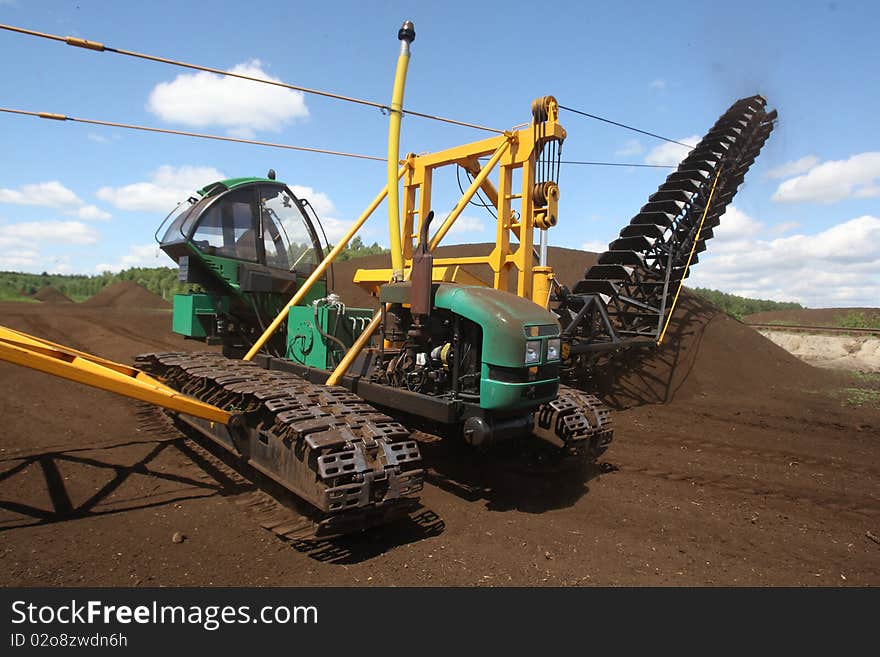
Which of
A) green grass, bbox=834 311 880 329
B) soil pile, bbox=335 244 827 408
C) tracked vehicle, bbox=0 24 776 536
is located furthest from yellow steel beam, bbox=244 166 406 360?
green grass, bbox=834 311 880 329

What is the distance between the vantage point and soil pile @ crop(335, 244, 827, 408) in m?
10.7

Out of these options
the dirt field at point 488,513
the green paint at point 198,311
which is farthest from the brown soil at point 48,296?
the green paint at point 198,311

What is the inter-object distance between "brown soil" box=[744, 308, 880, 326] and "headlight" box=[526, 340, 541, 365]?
23.6 m

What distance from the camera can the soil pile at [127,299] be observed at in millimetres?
31500

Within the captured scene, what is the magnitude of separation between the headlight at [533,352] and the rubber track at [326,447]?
1.15m

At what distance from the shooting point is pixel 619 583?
3441mm

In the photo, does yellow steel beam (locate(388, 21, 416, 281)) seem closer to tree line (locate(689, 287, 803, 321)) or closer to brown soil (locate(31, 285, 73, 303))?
tree line (locate(689, 287, 803, 321))

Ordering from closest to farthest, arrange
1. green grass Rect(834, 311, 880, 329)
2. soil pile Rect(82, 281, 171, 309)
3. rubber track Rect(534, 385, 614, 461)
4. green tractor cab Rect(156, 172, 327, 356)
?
1. rubber track Rect(534, 385, 614, 461)
2. green tractor cab Rect(156, 172, 327, 356)
3. green grass Rect(834, 311, 880, 329)
4. soil pile Rect(82, 281, 171, 309)

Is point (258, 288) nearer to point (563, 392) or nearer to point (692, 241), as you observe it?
point (563, 392)

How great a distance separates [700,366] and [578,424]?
821cm

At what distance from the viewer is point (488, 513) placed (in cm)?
465

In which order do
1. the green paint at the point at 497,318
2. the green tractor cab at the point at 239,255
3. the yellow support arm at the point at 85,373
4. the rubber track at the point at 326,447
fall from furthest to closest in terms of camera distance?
1. the green tractor cab at the point at 239,255
2. the green paint at the point at 497,318
3. the yellow support arm at the point at 85,373
4. the rubber track at the point at 326,447

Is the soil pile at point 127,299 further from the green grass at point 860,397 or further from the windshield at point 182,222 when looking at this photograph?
the green grass at point 860,397

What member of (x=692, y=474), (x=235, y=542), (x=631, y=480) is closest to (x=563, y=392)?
(x=631, y=480)
